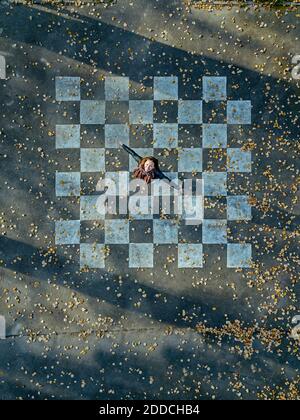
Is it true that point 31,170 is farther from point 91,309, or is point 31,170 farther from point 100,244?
point 91,309

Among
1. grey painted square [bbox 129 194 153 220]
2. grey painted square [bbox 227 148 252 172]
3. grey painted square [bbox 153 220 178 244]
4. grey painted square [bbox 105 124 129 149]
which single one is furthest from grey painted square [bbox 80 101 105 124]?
grey painted square [bbox 227 148 252 172]

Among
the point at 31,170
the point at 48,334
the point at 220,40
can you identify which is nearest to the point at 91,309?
the point at 48,334

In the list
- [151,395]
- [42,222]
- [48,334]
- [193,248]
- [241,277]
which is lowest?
[151,395]

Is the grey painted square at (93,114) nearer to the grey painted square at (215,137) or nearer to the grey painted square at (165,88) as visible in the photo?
the grey painted square at (165,88)

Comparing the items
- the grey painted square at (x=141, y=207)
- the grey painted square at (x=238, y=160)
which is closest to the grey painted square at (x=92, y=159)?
the grey painted square at (x=141, y=207)

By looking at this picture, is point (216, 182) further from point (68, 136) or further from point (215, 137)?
point (68, 136)

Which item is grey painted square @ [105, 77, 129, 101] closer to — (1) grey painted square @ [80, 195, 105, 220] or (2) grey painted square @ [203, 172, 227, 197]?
(1) grey painted square @ [80, 195, 105, 220]

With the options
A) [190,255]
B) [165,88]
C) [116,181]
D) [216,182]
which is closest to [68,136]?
[116,181]
